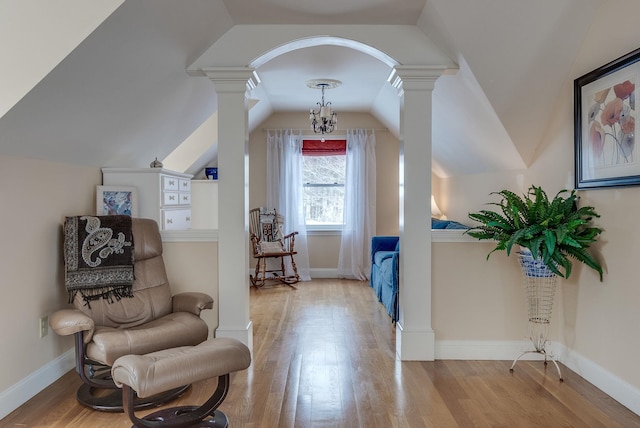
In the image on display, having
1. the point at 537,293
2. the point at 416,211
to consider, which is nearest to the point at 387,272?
the point at 416,211

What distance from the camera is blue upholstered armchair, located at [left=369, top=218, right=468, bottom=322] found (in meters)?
4.18

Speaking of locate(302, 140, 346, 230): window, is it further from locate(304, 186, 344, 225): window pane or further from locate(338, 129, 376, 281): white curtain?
locate(338, 129, 376, 281): white curtain

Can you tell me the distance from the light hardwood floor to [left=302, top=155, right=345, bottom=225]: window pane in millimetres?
3395

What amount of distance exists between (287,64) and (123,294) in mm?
2636

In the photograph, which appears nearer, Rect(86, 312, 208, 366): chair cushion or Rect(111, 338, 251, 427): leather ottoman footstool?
Rect(111, 338, 251, 427): leather ottoman footstool

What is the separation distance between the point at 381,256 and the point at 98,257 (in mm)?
3117

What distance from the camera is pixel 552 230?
2811mm

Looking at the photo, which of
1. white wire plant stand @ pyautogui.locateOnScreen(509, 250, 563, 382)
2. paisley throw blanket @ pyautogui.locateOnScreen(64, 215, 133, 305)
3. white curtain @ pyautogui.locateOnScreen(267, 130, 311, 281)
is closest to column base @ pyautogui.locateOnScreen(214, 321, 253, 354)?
paisley throw blanket @ pyautogui.locateOnScreen(64, 215, 133, 305)

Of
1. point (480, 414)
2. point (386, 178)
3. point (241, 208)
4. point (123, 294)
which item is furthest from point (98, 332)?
point (386, 178)

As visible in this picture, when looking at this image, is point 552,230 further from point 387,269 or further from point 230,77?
point 230,77

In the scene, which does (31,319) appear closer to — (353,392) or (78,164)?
(78,164)

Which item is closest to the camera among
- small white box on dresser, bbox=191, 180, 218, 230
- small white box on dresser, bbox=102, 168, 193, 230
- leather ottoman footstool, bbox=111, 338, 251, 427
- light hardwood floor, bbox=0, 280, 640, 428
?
leather ottoman footstool, bbox=111, 338, 251, 427

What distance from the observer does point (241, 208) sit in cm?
333

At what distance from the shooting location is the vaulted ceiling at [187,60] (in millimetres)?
2307
